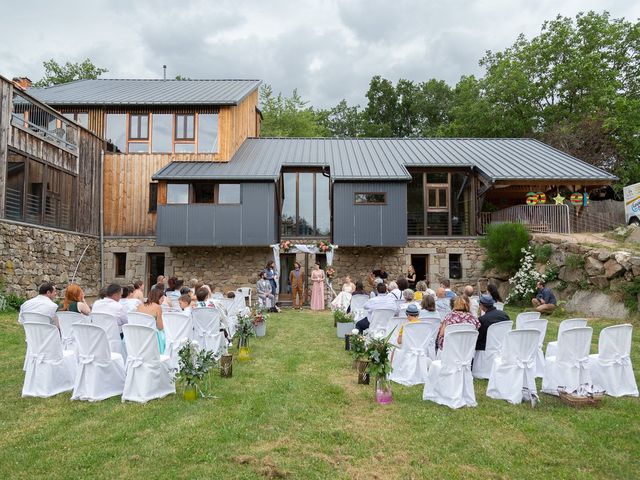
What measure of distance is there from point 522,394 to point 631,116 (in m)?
24.1

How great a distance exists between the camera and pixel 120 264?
1803 cm

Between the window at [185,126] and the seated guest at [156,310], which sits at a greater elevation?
the window at [185,126]

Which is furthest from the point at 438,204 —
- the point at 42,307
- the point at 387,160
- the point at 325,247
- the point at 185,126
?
the point at 42,307

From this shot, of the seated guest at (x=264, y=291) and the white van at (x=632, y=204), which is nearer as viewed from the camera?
the seated guest at (x=264, y=291)

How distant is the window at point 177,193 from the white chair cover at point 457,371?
45.6 ft

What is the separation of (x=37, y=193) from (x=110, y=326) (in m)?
10.4

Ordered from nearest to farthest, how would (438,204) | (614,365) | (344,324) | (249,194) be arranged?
(614,365) → (344,324) → (249,194) → (438,204)

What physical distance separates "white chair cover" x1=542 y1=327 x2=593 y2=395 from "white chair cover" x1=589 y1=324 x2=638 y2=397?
382 millimetres

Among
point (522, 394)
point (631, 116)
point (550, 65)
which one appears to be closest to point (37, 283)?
point (522, 394)

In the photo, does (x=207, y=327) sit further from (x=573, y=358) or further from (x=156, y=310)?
(x=573, y=358)

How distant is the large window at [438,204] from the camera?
1862 centimetres

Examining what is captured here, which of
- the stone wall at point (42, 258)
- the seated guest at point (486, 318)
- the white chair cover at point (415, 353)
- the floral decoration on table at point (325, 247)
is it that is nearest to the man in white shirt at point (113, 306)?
the white chair cover at point (415, 353)

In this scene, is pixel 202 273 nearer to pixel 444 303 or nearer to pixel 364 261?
pixel 364 261

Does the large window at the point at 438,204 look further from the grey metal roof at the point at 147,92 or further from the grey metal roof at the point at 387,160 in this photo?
the grey metal roof at the point at 147,92
